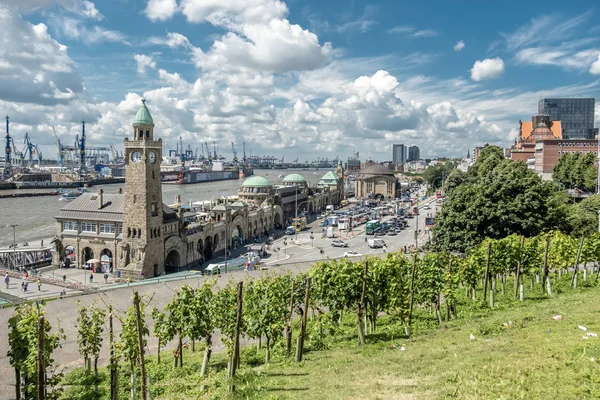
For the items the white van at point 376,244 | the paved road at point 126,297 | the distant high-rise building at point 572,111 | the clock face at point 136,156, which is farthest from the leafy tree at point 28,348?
the distant high-rise building at point 572,111

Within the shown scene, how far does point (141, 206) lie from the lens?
44.1m

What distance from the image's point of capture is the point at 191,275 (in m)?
38.2

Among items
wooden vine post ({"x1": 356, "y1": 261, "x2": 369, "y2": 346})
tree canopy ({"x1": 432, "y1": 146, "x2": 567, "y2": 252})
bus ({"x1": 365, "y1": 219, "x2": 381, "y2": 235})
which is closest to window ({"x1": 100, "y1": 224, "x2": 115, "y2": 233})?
tree canopy ({"x1": 432, "y1": 146, "x2": 567, "y2": 252})

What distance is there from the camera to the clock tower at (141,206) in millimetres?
43906

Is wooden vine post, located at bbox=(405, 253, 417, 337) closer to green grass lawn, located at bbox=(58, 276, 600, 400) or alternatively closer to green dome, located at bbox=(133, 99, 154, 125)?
green grass lawn, located at bbox=(58, 276, 600, 400)

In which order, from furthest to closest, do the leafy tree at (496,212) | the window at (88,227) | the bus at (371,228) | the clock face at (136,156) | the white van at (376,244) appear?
the bus at (371,228), the white van at (376,244), the window at (88,227), the clock face at (136,156), the leafy tree at (496,212)

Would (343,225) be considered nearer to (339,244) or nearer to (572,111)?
(339,244)

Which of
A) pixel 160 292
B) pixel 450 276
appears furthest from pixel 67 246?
pixel 450 276

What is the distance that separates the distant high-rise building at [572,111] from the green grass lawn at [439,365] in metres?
188

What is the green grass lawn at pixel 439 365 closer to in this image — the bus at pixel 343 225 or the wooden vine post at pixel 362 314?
the wooden vine post at pixel 362 314

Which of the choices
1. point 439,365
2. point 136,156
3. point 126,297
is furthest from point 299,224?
point 439,365

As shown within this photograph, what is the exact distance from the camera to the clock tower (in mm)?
43906

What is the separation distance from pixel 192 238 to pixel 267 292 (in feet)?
116

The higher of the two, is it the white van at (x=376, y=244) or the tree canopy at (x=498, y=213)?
the tree canopy at (x=498, y=213)
